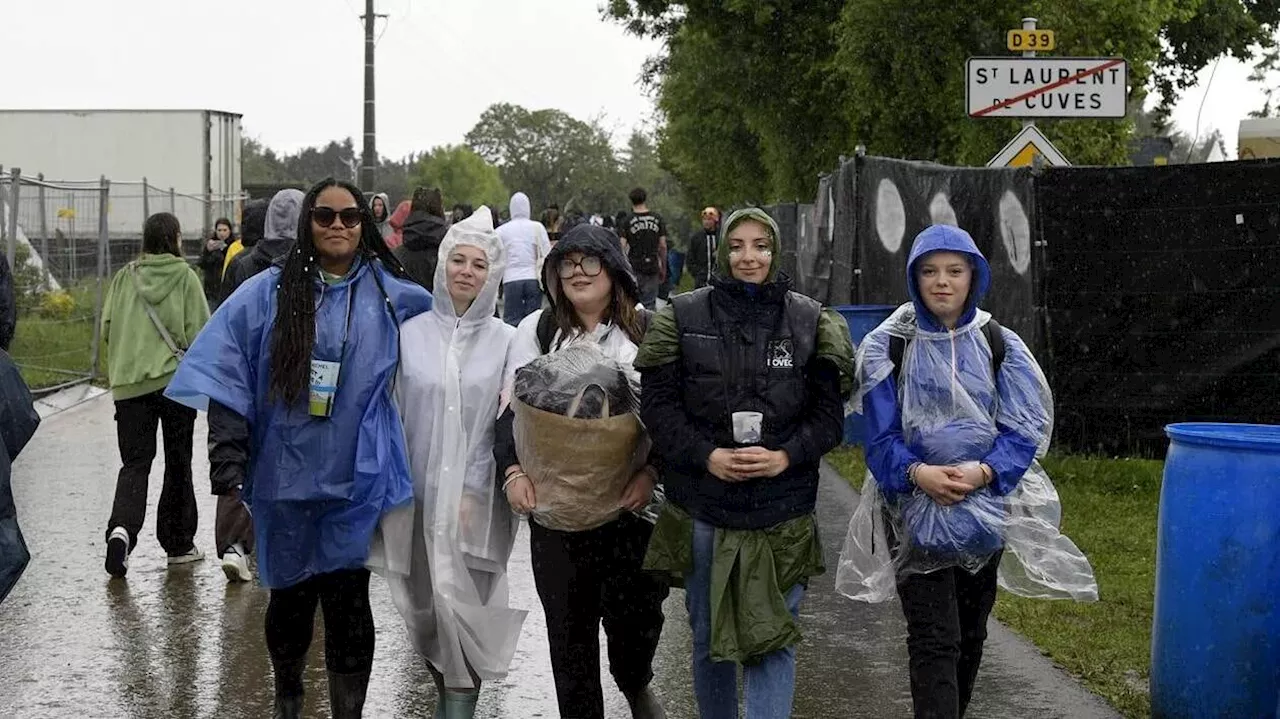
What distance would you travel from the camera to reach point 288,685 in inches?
218

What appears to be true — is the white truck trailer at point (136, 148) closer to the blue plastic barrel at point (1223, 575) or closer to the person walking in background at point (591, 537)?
the person walking in background at point (591, 537)

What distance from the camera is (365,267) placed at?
5.51 meters

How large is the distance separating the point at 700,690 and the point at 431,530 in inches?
37.4

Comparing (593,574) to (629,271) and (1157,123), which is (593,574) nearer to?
(629,271)

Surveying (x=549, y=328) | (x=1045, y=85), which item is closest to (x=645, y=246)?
(x=1045, y=85)

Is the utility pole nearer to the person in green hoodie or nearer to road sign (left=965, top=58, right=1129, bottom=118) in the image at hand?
road sign (left=965, top=58, right=1129, bottom=118)

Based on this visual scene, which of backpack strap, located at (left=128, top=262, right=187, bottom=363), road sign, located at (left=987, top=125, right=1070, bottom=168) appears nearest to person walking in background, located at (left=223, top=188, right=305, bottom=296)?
backpack strap, located at (left=128, top=262, right=187, bottom=363)

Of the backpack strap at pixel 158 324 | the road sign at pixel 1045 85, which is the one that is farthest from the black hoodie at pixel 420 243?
the road sign at pixel 1045 85

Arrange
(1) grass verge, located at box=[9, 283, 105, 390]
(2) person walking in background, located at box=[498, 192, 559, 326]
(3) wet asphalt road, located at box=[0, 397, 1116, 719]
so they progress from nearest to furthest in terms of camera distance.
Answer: (3) wet asphalt road, located at box=[0, 397, 1116, 719] < (2) person walking in background, located at box=[498, 192, 559, 326] < (1) grass verge, located at box=[9, 283, 105, 390]

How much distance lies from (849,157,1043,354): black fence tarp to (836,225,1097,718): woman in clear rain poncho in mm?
6557

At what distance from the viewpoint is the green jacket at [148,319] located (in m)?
8.66

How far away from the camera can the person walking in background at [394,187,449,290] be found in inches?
465

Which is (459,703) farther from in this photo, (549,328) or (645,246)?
(645,246)

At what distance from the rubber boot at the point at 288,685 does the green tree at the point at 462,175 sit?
→ 102622 millimetres
